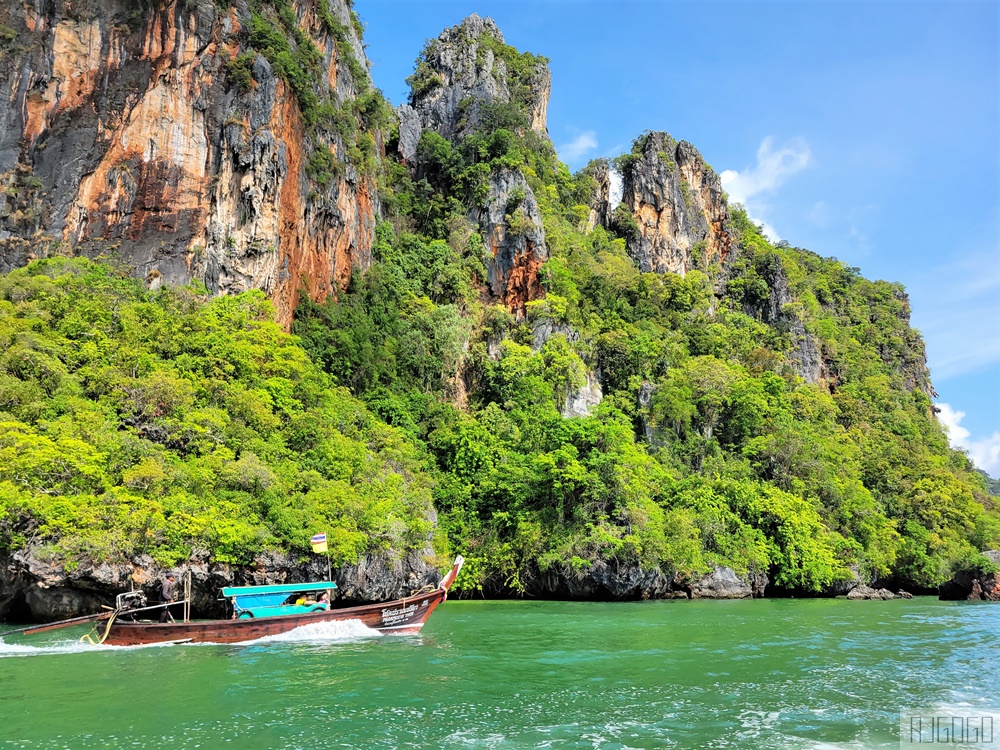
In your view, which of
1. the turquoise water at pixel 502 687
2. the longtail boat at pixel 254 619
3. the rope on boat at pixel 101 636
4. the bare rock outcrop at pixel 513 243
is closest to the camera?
the turquoise water at pixel 502 687

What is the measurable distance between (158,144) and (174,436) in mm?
17587

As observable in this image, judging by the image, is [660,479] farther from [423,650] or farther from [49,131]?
[49,131]

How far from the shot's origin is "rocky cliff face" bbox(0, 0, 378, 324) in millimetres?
31609

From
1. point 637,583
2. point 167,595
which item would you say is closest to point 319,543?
point 167,595

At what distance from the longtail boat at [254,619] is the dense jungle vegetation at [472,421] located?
2.81 m

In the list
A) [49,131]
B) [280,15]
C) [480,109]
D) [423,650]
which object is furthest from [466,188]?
[423,650]

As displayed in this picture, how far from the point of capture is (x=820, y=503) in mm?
38438

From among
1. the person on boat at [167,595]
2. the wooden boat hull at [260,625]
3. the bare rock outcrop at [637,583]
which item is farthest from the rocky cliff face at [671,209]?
the person on boat at [167,595]

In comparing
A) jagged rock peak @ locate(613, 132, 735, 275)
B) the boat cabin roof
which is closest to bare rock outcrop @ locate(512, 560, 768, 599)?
the boat cabin roof

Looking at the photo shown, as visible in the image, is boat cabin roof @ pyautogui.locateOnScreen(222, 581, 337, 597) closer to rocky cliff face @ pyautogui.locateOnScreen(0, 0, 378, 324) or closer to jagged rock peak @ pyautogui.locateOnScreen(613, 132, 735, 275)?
rocky cliff face @ pyautogui.locateOnScreen(0, 0, 378, 324)

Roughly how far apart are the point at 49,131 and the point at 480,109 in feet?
103

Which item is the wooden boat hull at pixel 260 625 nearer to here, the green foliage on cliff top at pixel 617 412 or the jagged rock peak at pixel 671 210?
the green foliage on cliff top at pixel 617 412

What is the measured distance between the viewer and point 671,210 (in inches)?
2454

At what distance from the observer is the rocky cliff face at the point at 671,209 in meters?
60.7
